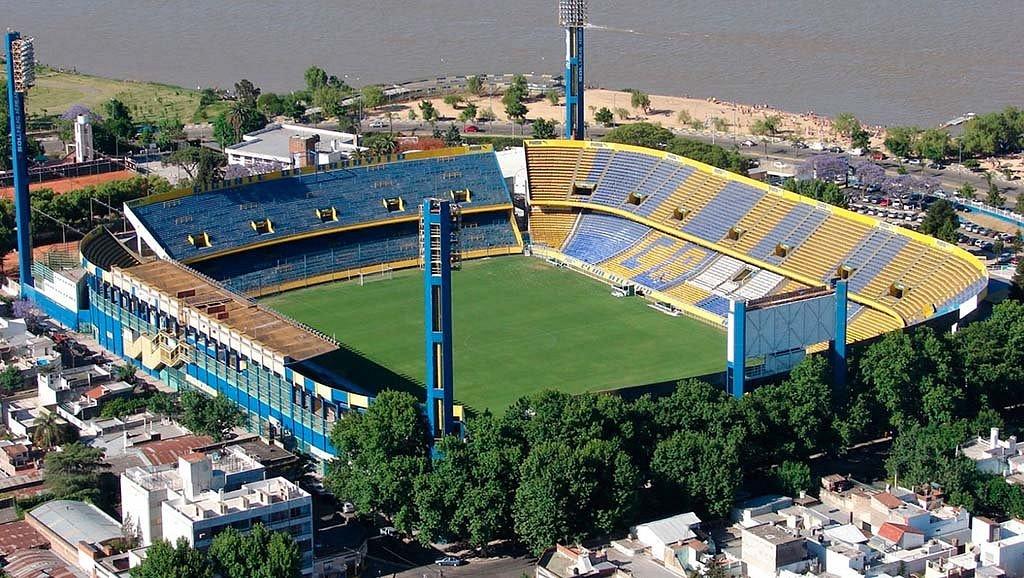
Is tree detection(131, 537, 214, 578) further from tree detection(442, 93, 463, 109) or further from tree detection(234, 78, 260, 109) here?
tree detection(442, 93, 463, 109)

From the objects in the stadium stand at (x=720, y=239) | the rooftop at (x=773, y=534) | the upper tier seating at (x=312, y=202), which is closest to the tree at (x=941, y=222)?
the stadium stand at (x=720, y=239)

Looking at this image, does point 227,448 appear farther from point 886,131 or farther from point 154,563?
point 886,131

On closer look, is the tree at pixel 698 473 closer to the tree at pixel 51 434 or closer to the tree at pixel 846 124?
the tree at pixel 51 434

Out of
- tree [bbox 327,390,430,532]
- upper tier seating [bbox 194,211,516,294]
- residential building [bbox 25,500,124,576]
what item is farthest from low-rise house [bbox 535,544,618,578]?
upper tier seating [bbox 194,211,516,294]

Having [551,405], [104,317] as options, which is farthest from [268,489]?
[104,317]

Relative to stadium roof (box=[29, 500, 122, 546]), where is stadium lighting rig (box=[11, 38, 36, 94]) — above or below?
above
